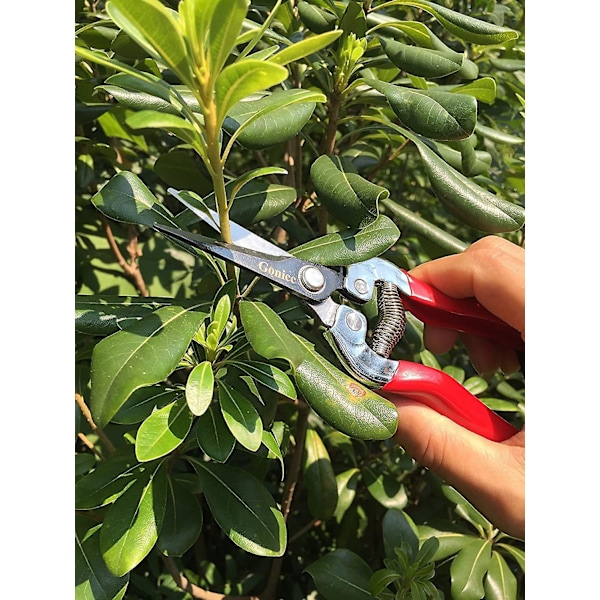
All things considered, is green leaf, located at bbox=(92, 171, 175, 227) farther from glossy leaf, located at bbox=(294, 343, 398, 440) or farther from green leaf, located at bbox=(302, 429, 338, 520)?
green leaf, located at bbox=(302, 429, 338, 520)

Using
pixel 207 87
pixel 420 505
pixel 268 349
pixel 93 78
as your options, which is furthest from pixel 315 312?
pixel 420 505

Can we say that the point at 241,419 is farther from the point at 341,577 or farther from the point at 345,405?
the point at 341,577

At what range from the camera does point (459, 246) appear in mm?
1481

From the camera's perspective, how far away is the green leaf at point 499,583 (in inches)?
58.2

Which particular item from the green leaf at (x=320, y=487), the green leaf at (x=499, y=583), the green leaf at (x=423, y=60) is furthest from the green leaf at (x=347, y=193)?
the green leaf at (x=499, y=583)

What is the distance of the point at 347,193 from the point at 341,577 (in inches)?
33.4

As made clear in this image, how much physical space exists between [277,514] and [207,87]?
2.43 feet

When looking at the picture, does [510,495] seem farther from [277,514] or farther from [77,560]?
[77,560]

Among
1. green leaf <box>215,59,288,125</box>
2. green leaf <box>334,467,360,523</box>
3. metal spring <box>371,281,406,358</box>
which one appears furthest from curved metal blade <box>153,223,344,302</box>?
green leaf <box>334,467,360,523</box>

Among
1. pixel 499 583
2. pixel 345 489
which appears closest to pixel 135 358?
pixel 345 489

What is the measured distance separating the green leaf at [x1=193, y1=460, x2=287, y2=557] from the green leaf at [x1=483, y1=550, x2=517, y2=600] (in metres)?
0.64

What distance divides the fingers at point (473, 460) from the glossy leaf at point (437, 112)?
48 centimetres

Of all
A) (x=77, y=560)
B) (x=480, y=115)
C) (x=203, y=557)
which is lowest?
(x=203, y=557)

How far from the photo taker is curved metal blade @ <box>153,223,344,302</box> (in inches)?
37.5
